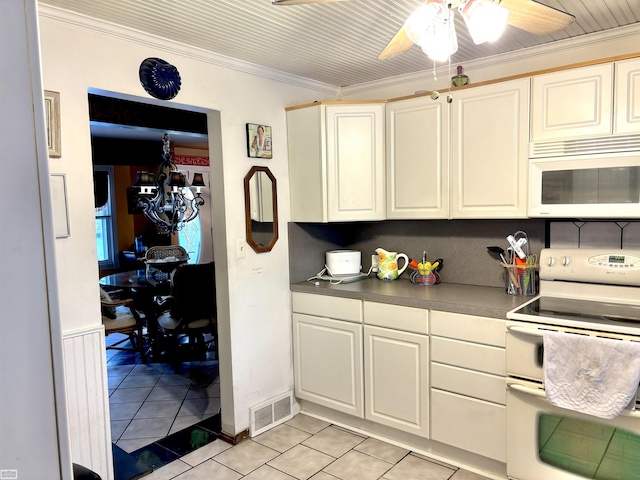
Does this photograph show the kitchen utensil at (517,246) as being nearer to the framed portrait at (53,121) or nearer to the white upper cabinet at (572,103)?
the white upper cabinet at (572,103)

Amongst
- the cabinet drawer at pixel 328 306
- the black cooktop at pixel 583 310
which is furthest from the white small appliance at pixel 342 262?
the black cooktop at pixel 583 310

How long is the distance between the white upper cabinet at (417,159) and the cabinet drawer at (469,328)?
2.13 feet

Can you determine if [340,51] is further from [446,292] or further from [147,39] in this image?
[446,292]

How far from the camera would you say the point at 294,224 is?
3201mm

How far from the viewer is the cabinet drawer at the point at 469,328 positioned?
2.29 metres

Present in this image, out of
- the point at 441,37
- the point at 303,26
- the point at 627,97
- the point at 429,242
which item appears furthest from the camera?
the point at 429,242

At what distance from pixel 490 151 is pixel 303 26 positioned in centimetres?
122

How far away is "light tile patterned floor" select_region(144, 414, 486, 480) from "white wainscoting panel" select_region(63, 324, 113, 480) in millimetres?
401

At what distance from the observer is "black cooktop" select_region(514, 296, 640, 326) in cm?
202

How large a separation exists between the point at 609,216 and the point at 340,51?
5.50 ft

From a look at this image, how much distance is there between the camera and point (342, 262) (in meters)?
3.28

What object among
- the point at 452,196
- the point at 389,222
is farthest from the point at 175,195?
the point at 452,196

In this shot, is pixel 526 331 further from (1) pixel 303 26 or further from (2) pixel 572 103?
(1) pixel 303 26

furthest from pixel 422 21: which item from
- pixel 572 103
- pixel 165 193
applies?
pixel 165 193
